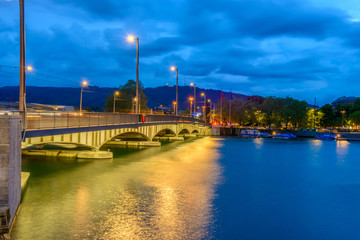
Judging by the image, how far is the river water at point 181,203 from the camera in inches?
651

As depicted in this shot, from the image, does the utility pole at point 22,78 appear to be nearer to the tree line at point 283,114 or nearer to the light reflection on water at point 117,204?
the light reflection on water at point 117,204

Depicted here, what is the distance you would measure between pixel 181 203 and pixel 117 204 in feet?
13.4

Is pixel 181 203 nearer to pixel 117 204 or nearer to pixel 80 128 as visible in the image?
pixel 117 204

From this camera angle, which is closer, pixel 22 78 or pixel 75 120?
pixel 22 78

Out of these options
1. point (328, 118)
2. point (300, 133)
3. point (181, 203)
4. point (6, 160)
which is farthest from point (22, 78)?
point (328, 118)

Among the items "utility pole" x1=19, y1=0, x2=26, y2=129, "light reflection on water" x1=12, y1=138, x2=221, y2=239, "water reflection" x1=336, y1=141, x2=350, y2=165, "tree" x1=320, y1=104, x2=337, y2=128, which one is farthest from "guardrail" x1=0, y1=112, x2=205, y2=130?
"tree" x1=320, y1=104, x2=337, y2=128

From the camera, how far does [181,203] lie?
2158 cm

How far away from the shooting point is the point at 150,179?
30203 millimetres

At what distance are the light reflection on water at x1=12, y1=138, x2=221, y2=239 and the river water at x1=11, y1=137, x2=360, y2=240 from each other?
0.16 ft

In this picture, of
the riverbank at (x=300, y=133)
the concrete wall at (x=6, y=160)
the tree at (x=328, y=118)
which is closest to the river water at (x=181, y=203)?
the concrete wall at (x=6, y=160)

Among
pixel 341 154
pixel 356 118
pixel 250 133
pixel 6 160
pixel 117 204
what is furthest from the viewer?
pixel 356 118

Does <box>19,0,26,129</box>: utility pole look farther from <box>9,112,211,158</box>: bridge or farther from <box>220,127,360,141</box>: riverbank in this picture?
<box>220,127,360,141</box>: riverbank

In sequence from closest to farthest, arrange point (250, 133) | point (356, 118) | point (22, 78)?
point (22, 78), point (250, 133), point (356, 118)

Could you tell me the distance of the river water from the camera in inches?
651
